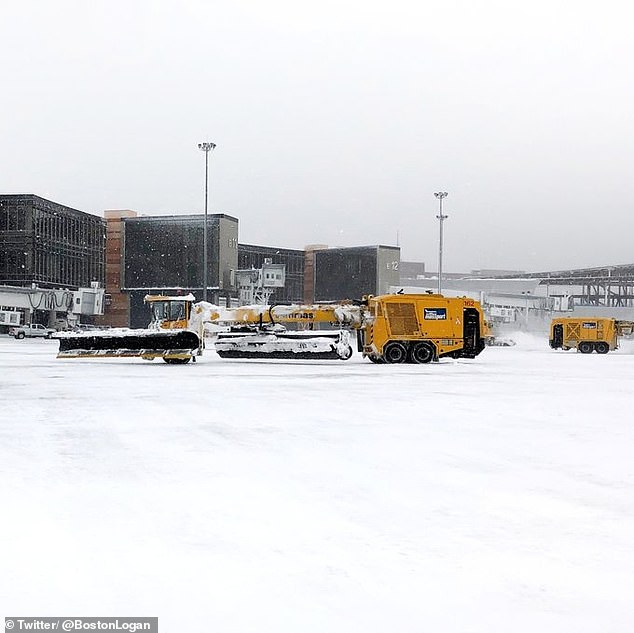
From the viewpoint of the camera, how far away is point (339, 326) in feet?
99.1

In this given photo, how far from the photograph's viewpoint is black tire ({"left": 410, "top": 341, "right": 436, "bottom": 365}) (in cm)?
2934

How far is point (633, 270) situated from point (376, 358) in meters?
99.0

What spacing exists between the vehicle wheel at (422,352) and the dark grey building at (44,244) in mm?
53018

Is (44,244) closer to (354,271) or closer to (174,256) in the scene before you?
(174,256)

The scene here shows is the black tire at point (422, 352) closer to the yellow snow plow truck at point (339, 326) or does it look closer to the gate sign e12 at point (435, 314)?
the yellow snow plow truck at point (339, 326)

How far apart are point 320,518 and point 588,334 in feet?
146

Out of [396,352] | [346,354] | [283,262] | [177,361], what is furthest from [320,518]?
[283,262]

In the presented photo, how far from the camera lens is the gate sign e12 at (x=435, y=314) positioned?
29.3 m

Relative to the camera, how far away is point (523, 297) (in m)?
107

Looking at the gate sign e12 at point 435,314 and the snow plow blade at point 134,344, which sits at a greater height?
the gate sign e12 at point 435,314

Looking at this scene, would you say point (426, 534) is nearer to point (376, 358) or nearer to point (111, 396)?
point (111, 396)

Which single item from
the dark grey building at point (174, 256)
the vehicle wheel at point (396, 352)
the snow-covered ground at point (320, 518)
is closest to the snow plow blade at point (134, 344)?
the vehicle wheel at point (396, 352)

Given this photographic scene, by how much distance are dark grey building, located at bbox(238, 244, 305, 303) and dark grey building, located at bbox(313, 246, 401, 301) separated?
230 cm

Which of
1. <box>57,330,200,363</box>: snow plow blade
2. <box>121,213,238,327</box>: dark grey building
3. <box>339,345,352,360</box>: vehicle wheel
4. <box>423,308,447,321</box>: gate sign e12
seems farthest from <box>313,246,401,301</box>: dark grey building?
<box>57,330,200,363</box>: snow plow blade
